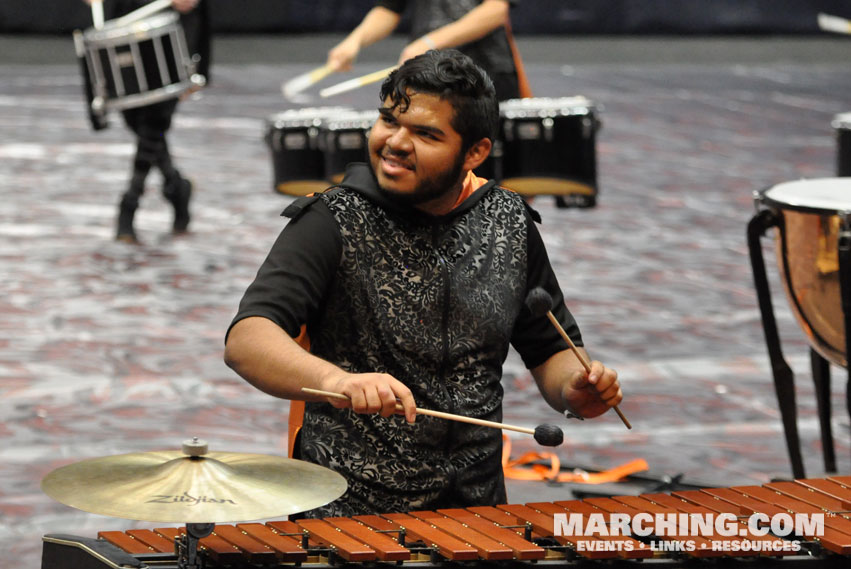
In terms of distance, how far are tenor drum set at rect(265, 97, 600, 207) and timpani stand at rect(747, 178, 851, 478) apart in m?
1.75

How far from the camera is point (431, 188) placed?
9.52 feet

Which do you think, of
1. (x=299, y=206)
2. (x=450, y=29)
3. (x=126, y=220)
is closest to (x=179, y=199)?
(x=126, y=220)

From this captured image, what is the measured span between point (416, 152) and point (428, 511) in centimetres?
70

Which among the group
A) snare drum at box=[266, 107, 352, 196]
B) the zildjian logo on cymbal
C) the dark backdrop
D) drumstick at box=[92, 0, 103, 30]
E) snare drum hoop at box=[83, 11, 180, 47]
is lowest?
the dark backdrop

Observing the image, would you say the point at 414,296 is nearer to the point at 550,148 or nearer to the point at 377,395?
the point at 377,395

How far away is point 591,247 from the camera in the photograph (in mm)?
7703

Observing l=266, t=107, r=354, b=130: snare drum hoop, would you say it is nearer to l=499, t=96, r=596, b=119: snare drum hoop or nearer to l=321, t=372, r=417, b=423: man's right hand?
l=499, t=96, r=596, b=119: snare drum hoop

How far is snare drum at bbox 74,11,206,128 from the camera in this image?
7.49 metres

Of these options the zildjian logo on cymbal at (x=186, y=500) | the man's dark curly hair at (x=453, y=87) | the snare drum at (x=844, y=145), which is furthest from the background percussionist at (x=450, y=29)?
the zildjian logo on cymbal at (x=186, y=500)

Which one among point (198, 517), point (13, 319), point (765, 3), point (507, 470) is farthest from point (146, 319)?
point (765, 3)

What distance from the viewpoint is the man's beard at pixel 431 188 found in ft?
9.50

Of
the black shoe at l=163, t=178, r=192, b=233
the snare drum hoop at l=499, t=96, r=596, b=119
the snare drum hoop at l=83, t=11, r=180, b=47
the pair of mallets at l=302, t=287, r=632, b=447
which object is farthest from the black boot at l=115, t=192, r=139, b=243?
the pair of mallets at l=302, t=287, r=632, b=447

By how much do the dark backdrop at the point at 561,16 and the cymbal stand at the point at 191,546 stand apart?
1442 cm

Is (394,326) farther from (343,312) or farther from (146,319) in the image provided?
(146,319)
